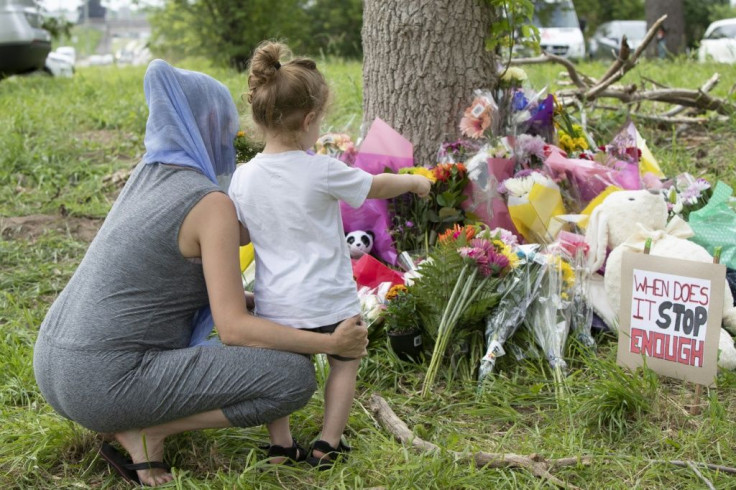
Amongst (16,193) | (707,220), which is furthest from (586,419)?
(16,193)

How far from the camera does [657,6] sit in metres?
12.9

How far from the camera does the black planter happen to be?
2842mm

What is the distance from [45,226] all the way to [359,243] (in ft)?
6.48

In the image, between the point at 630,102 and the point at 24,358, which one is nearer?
the point at 24,358

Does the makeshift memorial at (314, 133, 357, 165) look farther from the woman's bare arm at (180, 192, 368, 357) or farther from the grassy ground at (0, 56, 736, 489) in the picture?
the woman's bare arm at (180, 192, 368, 357)

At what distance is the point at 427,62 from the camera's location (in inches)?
147

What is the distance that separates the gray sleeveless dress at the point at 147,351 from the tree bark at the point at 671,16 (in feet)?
38.8

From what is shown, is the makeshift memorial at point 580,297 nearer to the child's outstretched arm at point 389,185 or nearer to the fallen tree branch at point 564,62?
the child's outstretched arm at point 389,185

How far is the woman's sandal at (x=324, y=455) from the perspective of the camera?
88.6 inches

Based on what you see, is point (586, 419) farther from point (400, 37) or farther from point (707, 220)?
point (400, 37)

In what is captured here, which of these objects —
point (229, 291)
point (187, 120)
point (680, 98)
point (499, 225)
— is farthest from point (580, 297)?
point (680, 98)

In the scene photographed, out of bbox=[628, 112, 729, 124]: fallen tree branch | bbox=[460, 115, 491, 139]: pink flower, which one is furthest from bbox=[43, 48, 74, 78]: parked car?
bbox=[460, 115, 491, 139]: pink flower

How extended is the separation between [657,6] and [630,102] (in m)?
8.81

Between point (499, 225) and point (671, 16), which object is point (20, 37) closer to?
point (499, 225)
